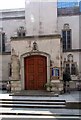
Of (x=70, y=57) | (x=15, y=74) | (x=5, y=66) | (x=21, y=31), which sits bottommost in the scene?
(x=15, y=74)

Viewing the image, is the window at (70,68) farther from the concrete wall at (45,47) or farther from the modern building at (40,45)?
the concrete wall at (45,47)

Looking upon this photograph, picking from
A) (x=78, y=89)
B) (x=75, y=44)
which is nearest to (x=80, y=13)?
(x=75, y=44)

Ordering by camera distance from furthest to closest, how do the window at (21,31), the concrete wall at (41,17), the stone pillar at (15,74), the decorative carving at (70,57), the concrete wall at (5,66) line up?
the window at (21,31) → the concrete wall at (41,17) → the concrete wall at (5,66) → the decorative carving at (70,57) → the stone pillar at (15,74)

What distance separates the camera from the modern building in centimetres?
1335

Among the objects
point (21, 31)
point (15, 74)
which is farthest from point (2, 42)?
point (15, 74)

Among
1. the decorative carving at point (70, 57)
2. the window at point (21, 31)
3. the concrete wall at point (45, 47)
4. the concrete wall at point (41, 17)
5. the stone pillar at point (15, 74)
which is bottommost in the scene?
the stone pillar at point (15, 74)

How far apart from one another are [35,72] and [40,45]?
1867mm

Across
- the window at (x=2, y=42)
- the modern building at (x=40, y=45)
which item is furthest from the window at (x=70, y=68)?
the window at (x=2, y=42)

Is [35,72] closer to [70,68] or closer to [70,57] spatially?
[70,68]

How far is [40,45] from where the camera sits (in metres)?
13.5

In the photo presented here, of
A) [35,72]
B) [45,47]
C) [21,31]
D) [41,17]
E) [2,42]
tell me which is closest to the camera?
[45,47]

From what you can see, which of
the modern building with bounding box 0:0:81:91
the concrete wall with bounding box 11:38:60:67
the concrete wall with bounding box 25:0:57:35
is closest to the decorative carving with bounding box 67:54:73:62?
the modern building with bounding box 0:0:81:91

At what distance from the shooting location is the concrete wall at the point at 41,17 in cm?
1853

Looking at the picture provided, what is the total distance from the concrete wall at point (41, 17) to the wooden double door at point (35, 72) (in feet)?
18.1
